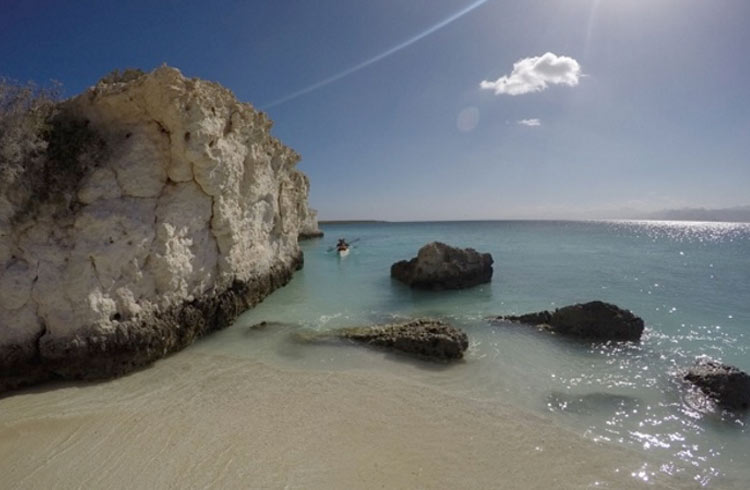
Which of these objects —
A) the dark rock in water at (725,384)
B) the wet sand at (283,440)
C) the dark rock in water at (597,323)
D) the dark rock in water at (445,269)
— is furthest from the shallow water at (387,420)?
the dark rock in water at (445,269)

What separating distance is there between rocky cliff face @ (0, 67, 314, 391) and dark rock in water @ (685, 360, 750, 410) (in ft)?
37.3

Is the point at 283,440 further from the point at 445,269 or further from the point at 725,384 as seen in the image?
the point at 445,269

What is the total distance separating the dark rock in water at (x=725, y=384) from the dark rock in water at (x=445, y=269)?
9.61 m

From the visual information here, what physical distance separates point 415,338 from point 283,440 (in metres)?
4.17

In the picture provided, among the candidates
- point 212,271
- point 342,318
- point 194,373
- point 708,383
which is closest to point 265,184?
point 212,271

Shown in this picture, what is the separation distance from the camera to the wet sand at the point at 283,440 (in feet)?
15.1

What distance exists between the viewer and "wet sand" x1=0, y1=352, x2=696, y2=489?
4.60 meters

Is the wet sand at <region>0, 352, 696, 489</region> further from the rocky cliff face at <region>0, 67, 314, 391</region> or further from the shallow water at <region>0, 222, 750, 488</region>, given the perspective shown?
the rocky cliff face at <region>0, 67, 314, 391</region>

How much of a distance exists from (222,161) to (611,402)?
435 inches

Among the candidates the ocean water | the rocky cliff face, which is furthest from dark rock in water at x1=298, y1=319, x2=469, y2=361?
the rocky cliff face

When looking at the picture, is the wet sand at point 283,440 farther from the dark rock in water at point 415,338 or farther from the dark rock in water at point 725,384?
the dark rock in water at point 725,384

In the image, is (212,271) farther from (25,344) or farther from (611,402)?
(611,402)

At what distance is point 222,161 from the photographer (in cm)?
1042

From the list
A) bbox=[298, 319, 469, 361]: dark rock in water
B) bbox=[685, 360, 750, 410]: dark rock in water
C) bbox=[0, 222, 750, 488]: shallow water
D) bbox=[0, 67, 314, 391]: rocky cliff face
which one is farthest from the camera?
bbox=[298, 319, 469, 361]: dark rock in water
